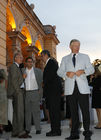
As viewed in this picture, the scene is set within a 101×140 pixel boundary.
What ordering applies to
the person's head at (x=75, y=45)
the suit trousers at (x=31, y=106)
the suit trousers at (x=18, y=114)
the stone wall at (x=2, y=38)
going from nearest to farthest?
the person's head at (x=75, y=45)
the suit trousers at (x=18, y=114)
the suit trousers at (x=31, y=106)
the stone wall at (x=2, y=38)

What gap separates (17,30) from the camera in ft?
39.7

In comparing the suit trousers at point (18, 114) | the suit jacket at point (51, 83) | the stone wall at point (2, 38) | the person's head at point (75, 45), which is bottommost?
the suit trousers at point (18, 114)

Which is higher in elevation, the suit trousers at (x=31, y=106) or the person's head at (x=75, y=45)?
the person's head at (x=75, y=45)

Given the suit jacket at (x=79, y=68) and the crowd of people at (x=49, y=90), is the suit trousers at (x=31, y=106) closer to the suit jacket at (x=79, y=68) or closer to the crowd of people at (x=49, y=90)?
the crowd of people at (x=49, y=90)

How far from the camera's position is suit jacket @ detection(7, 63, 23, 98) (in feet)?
16.4

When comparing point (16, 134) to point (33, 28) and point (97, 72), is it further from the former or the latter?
point (33, 28)

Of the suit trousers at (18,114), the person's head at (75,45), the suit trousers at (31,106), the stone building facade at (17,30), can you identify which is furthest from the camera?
the stone building facade at (17,30)

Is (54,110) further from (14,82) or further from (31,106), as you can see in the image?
(14,82)

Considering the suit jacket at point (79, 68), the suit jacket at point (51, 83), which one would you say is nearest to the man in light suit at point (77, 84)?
the suit jacket at point (79, 68)

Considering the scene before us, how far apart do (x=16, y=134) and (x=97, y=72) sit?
2614mm

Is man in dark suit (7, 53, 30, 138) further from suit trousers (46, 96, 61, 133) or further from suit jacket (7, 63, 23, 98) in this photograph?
suit trousers (46, 96, 61, 133)

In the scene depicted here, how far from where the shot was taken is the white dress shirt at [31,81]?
208 inches

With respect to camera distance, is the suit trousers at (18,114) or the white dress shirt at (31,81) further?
the white dress shirt at (31,81)

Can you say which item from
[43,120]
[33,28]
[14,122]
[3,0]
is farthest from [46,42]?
[14,122]
